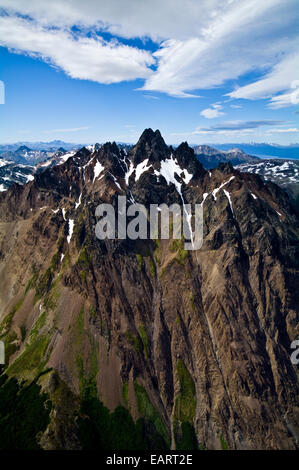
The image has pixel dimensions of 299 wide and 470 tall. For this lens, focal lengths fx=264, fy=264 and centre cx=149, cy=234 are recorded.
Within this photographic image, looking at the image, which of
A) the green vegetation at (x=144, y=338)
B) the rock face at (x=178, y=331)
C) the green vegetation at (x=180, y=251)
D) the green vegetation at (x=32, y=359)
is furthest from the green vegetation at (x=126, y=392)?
the green vegetation at (x=180, y=251)

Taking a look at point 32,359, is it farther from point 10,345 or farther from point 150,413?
point 150,413

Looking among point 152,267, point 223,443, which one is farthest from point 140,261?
point 223,443

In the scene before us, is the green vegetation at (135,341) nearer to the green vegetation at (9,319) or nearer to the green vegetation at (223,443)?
the green vegetation at (223,443)

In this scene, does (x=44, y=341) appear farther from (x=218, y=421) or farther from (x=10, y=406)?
Result: (x=218, y=421)

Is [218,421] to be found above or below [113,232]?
below
